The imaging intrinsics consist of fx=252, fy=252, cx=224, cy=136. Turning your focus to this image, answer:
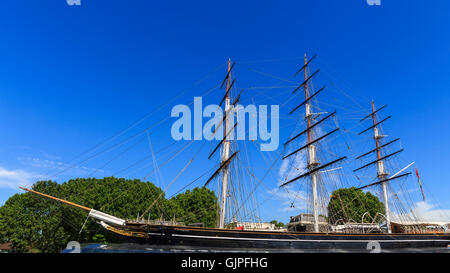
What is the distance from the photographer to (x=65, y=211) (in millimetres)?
39656

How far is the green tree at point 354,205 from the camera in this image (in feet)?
200

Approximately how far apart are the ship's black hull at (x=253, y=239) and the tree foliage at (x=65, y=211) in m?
9.62

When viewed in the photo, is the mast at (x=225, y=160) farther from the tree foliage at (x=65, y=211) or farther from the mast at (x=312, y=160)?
the mast at (x=312, y=160)

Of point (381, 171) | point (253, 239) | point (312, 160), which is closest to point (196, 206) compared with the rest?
point (312, 160)

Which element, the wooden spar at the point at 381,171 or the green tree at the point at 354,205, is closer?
the wooden spar at the point at 381,171

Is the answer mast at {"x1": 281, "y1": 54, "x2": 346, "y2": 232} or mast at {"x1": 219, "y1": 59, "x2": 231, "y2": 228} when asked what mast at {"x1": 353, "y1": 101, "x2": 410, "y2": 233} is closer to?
mast at {"x1": 281, "y1": 54, "x2": 346, "y2": 232}

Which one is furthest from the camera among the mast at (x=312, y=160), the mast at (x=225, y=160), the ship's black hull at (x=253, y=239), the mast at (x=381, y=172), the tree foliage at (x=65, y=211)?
the mast at (x=381, y=172)

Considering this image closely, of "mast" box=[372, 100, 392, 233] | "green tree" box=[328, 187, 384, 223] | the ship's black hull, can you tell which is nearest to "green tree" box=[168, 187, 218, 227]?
the ship's black hull

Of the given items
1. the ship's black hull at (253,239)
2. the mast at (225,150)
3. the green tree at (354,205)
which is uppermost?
the mast at (225,150)

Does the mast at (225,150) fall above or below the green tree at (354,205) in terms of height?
above

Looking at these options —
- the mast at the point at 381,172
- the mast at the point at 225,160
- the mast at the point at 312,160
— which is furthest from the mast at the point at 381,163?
the mast at the point at 225,160

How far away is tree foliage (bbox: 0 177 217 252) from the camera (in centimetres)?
3856
